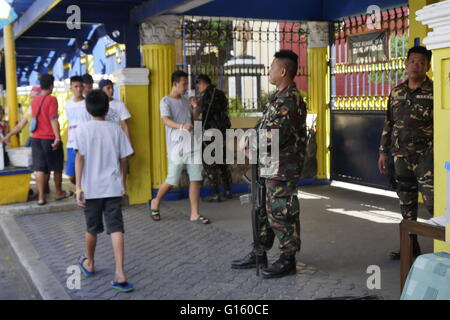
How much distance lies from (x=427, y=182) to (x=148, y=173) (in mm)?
4424

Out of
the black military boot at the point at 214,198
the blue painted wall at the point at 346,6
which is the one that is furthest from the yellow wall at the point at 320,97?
the black military boot at the point at 214,198

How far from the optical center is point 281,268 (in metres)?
4.77

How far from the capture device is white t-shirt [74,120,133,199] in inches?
179

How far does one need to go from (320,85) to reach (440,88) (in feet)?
18.8

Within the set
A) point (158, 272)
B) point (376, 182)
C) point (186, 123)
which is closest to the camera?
point (158, 272)

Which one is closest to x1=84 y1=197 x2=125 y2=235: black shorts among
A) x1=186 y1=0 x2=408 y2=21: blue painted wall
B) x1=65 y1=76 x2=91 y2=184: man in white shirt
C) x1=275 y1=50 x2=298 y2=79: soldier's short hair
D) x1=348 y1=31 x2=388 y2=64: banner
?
x1=275 y1=50 x2=298 y2=79: soldier's short hair

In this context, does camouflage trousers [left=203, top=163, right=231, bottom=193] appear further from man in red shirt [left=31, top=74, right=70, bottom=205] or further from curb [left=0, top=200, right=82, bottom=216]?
man in red shirt [left=31, top=74, right=70, bottom=205]

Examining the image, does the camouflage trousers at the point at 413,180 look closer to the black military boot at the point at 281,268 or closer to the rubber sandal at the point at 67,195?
the black military boot at the point at 281,268

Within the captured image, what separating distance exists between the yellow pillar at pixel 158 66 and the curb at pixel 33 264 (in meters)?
2.11

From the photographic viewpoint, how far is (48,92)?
7.91m

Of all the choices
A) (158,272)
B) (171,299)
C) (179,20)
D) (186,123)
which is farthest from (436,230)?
(179,20)

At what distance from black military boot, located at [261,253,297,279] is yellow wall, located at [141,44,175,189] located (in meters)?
3.82

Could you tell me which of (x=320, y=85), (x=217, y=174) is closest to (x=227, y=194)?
(x=217, y=174)
